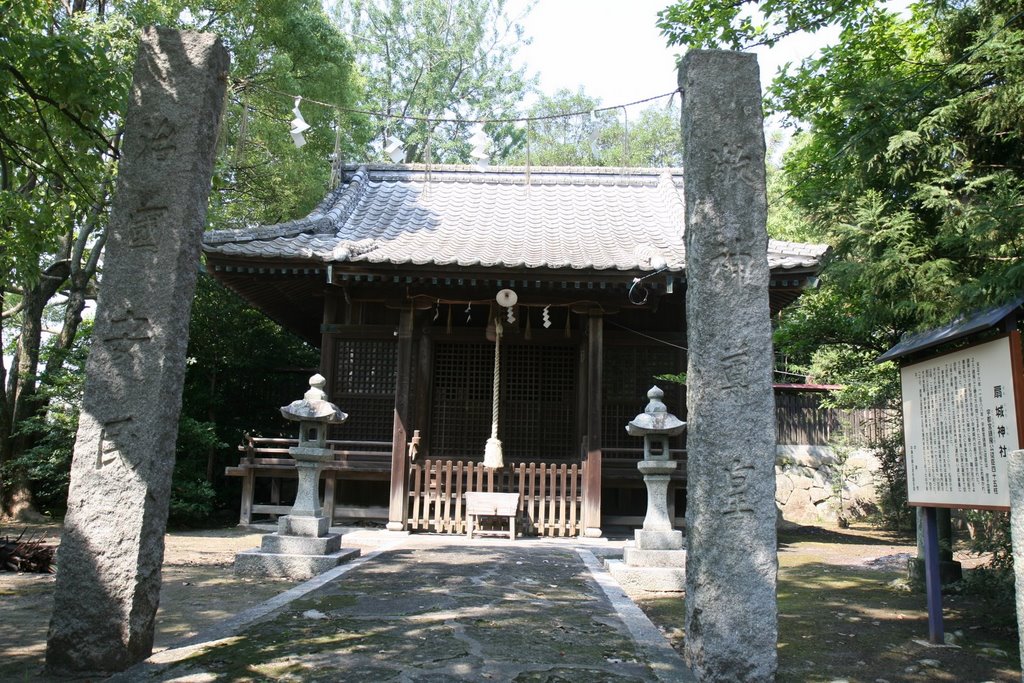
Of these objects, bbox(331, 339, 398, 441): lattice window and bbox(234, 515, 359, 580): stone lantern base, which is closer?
bbox(234, 515, 359, 580): stone lantern base

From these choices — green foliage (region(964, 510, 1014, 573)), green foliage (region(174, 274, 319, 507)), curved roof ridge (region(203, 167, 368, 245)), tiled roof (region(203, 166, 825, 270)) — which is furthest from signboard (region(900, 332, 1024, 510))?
green foliage (region(174, 274, 319, 507))

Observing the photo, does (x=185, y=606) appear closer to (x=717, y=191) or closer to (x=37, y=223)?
(x=37, y=223)

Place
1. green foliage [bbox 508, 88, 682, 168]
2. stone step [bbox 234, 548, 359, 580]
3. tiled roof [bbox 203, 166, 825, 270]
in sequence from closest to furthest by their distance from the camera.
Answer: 1. stone step [bbox 234, 548, 359, 580]
2. tiled roof [bbox 203, 166, 825, 270]
3. green foliage [bbox 508, 88, 682, 168]

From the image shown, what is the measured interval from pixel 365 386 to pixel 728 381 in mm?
8262

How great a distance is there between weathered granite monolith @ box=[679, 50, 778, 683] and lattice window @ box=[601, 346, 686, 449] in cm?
736

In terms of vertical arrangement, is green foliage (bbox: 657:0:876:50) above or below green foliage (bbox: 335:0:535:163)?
below

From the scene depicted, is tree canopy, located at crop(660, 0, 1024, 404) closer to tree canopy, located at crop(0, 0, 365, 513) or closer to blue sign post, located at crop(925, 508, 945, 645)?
blue sign post, located at crop(925, 508, 945, 645)

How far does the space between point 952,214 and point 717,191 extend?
11.8ft

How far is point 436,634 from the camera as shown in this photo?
15.0ft

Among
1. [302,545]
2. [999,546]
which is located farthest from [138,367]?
[999,546]

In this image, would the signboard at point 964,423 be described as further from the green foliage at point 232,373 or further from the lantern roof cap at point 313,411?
the green foliage at point 232,373

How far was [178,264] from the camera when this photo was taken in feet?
13.0

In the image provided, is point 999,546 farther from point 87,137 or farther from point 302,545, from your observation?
point 87,137

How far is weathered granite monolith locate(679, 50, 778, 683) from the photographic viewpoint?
3.66 meters
